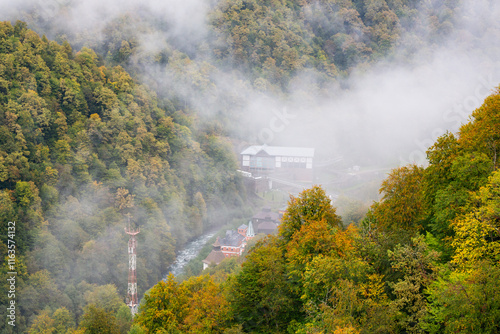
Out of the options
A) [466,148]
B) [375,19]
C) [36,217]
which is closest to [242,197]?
[36,217]

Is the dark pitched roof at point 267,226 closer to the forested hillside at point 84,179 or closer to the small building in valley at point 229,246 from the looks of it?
the small building in valley at point 229,246

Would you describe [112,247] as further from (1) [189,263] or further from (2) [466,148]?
(2) [466,148]

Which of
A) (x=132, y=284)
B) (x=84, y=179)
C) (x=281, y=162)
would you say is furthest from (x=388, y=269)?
(x=281, y=162)

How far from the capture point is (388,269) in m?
18.1

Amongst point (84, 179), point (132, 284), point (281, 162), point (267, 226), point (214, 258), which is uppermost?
point (281, 162)

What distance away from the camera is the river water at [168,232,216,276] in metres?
55.4

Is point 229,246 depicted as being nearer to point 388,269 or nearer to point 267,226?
point 267,226

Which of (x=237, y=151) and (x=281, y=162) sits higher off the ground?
(x=237, y=151)

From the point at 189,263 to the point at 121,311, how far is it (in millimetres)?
18099

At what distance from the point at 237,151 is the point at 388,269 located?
72309mm

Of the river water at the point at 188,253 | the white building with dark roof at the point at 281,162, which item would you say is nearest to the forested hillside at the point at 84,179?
the river water at the point at 188,253

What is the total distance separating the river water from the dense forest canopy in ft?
3.60

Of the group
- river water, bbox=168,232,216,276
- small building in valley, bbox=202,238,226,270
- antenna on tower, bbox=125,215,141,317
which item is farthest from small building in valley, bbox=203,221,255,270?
antenna on tower, bbox=125,215,141,317

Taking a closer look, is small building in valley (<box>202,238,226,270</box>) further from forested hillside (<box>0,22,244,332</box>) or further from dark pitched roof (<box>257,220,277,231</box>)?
dark pitched roof (<box>257,220,277,231</box>)
